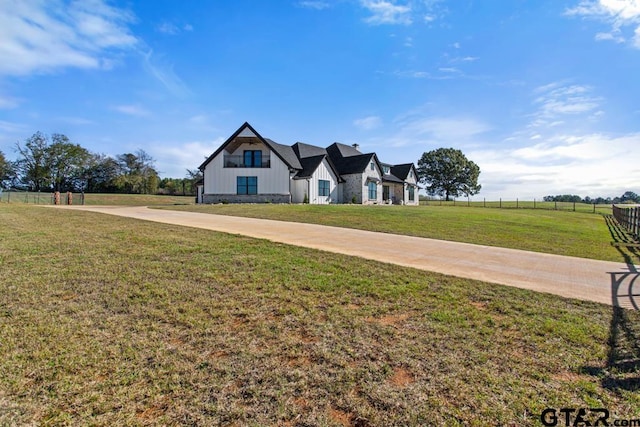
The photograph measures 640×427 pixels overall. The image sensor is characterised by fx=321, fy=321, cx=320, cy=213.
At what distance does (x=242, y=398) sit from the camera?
93.7 inches

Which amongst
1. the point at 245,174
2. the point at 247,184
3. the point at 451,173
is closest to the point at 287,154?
the point at 245,174

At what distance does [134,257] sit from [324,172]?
23392 mm

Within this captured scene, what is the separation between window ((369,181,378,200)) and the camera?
1256 inches

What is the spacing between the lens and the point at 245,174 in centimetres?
2739

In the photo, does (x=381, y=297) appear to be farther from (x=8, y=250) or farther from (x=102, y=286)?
(x=8, y=250)

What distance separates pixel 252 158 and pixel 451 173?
164 ft

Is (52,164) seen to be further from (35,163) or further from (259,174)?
(259,174)

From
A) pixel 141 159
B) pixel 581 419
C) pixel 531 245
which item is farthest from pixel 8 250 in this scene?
Answer: pixel 141 159

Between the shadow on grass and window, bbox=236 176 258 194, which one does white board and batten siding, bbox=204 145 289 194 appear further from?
the shadow on grass

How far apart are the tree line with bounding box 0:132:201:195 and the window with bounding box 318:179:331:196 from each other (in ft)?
118

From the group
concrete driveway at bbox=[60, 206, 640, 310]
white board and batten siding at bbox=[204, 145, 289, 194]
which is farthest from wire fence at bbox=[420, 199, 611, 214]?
concrete driveway at bbox=[60, 206, 640, 310]

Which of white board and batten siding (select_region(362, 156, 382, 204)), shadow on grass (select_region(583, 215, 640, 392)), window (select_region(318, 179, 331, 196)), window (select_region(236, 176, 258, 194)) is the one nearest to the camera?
shadow on grass (select_region(583, 215, 640, 392))

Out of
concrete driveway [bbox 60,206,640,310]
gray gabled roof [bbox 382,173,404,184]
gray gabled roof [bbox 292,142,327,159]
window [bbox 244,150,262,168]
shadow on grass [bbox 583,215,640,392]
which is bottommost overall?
shadow on grass [bbox 583,215,640,392]

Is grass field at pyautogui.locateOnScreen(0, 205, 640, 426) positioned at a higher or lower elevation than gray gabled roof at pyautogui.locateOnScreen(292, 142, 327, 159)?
lower
